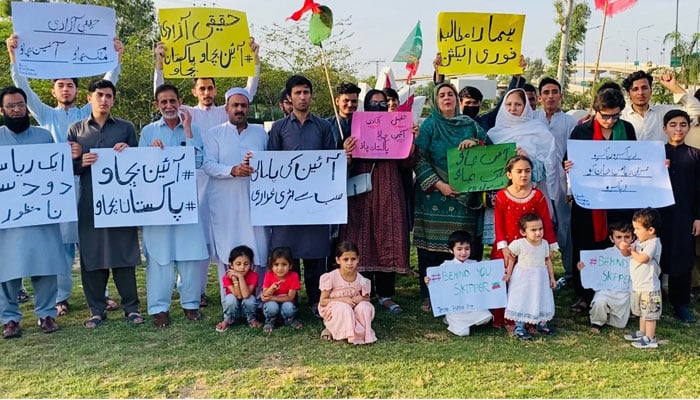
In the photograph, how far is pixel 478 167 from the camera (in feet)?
15.5

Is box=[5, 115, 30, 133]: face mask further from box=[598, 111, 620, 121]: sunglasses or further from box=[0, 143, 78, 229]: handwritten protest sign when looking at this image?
box=[598, 111, 620, 121]: sunglasses

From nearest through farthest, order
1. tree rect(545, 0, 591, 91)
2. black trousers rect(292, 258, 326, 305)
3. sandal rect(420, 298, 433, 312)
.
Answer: black trousers rect(292, 258, 326, 305), sandal rect(420, 298, 433, 312), tree rect(545, 0, 591, 91)

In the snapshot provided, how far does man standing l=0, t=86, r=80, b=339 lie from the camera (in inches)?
174

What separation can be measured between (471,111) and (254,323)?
2.48m

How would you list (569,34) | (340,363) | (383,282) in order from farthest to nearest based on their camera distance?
(569,34)
(383,282)
(340,363)

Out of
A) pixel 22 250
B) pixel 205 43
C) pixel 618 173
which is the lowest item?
pixel 22 250

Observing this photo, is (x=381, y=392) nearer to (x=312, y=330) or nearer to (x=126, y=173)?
(x=312, y=330)

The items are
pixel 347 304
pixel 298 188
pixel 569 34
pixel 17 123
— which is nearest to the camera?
A: pixel 347 304

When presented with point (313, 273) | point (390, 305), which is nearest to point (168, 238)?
point (313, 273)

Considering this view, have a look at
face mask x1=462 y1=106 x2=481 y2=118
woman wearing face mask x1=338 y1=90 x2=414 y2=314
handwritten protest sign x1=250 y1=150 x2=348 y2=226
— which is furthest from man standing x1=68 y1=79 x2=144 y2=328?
face mask x1=462 y1=106 x2=481 y2=118

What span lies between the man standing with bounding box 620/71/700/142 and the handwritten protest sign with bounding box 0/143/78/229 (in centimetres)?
430

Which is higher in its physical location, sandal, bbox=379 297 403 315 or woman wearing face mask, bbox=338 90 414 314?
woman wearing face mask, bbox=338 90 414 314

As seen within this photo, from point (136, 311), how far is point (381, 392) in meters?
2.33

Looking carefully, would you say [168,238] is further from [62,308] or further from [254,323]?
[62,308]
